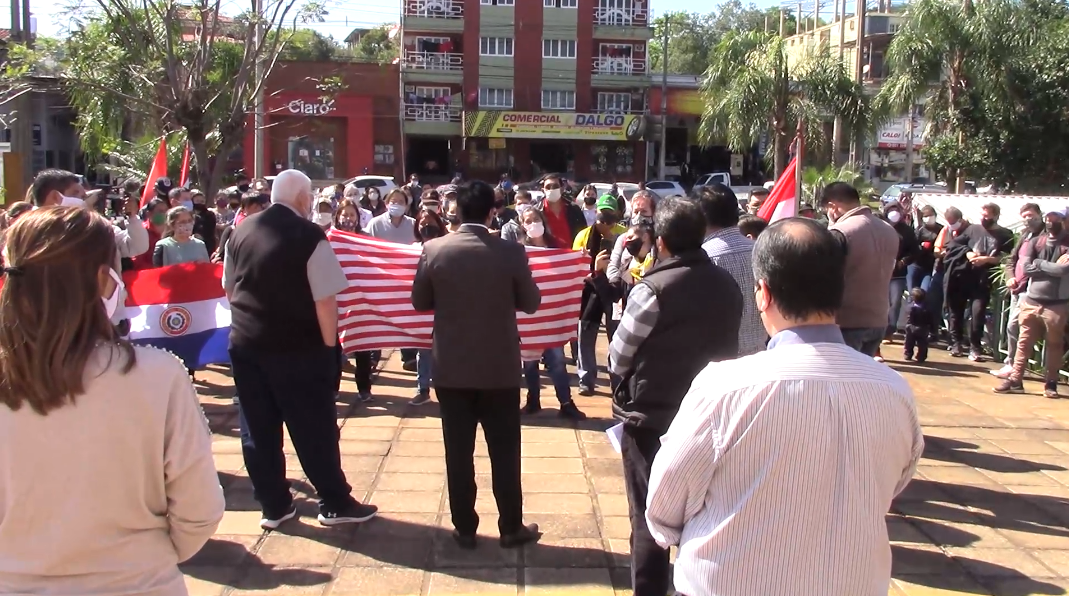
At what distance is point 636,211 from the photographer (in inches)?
332

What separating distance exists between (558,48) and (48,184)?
40940 millimetres

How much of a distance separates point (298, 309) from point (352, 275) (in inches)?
96.3

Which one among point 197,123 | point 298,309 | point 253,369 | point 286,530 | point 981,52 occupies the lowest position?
point 286,530

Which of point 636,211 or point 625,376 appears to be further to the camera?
point 636,211

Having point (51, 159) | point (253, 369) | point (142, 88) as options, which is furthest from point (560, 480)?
point (51, 159)

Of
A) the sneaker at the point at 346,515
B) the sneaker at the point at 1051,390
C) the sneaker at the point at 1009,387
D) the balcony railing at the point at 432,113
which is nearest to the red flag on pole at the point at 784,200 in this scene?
the sneaker at the point at 1009,387

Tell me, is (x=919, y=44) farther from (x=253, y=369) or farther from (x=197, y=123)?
(x=253, y=369)

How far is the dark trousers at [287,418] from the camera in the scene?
4.85 meters

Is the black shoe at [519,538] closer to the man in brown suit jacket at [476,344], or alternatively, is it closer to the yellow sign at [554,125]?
the man in brown suit jacket at [476,344]

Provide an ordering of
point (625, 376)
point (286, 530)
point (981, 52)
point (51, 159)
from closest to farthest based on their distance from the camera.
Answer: point (625, 376) < point (286, 530) < point (981, 52) < point (51, 159)

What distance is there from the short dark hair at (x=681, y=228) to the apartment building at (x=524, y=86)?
40.5m

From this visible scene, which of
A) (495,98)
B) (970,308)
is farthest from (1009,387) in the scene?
(495,98)

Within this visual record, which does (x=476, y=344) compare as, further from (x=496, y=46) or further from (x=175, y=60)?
(x=496, y=46)

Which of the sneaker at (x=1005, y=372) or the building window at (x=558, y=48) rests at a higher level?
the building window at (x=558, y=48)
